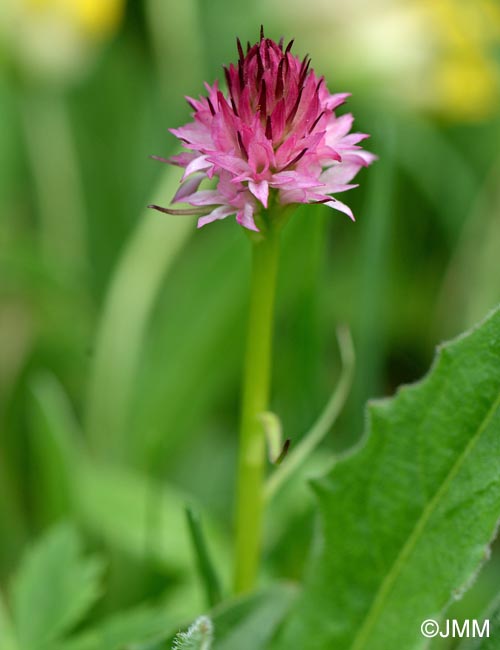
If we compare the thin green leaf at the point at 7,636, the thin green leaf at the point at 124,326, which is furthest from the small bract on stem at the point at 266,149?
the thin green leaf at the point at 124,326

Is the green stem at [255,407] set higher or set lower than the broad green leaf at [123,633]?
higher

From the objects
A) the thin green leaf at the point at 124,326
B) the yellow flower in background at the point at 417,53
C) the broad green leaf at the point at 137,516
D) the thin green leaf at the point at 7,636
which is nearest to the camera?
the thin green leaf at the point at 7,636

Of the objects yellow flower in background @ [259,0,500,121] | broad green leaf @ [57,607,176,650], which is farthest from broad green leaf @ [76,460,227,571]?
yellow flower in background @ [259,0,500,121]

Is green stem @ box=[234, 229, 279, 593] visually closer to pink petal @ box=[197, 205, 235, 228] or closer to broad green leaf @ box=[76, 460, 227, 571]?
pink petal @ box=[197, 205, 235, 228]

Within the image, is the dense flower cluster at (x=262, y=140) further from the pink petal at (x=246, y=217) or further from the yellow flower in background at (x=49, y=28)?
the yellow flower in background at (x=49, y=28)

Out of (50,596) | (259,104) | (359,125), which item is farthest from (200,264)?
(259,104)

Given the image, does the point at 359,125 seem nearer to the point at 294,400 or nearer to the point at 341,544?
the point at 294,400

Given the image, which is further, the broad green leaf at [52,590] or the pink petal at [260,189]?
the broad green leaf at [52,590]
